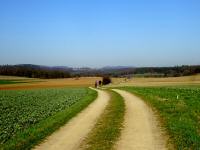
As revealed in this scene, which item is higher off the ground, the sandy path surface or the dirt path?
the dirt path

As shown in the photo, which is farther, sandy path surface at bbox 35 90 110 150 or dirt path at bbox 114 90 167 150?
sandy path surface at bbox 35 90 110 150

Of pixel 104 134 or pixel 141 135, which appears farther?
pixel 104 134

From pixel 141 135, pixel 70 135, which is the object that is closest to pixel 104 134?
pixel 70 135

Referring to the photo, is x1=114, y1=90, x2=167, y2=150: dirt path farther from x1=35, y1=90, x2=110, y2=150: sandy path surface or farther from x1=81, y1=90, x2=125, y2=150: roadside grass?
x1=35, y1=90, x2=110, y2=150: sandy path surface

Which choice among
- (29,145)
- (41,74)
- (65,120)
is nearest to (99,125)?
(65,120)

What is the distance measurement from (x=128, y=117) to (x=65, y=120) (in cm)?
342

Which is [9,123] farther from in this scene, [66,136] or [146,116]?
[146,116]

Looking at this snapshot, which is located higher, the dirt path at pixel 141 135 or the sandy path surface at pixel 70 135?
the dirt path at pixel 141 135

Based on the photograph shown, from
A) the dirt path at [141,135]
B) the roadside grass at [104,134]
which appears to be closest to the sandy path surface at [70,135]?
the roadside grass at [104,134]

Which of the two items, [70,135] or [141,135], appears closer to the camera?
[141,135]

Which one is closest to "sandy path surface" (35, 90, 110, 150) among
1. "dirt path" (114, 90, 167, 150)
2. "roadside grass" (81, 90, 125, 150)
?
"roadside grass" (81, 90, 125, 150)

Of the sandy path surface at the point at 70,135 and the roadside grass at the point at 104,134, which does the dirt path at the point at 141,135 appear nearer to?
the roadside grass at the point at 104,134

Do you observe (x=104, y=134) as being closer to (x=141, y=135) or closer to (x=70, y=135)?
(x=70, y=135)

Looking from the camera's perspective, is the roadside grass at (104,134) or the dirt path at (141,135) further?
the roadside grass at (104,134)
